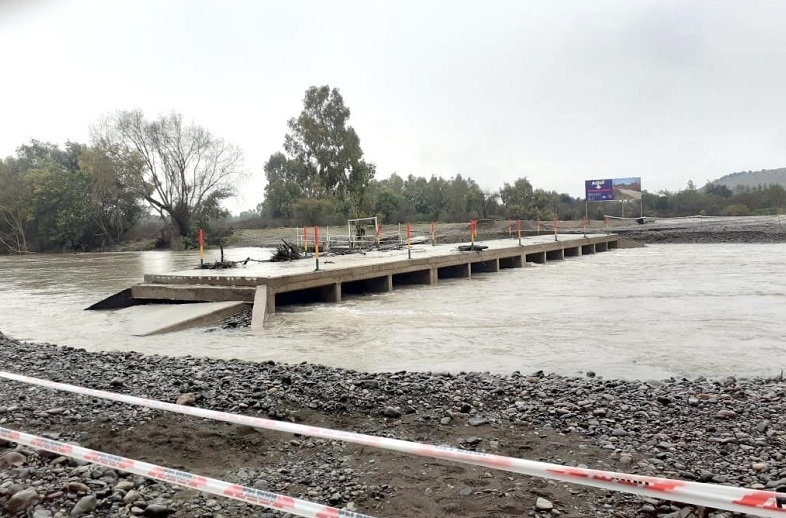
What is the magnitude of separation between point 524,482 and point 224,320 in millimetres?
7936

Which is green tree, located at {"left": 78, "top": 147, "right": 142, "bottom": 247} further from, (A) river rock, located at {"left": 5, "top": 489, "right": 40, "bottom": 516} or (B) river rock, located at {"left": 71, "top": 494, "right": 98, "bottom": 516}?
(B) river rock, located at {"left": 71, "top": 494, "right": 98, "bottom": 516}

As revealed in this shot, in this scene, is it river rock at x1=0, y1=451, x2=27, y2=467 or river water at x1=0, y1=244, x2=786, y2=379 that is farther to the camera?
river water at x1=0, y1=244, x2=786, y2=379

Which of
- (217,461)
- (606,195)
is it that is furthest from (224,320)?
(606,195)

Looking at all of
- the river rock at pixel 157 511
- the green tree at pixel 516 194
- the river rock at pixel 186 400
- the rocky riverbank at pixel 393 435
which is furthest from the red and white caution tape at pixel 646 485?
the green tree at pixel 516 194

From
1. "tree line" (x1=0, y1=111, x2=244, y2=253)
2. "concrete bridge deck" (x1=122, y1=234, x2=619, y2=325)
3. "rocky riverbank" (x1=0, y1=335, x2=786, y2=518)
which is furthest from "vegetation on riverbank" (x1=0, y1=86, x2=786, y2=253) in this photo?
"rocky riverbank" (x1=0, y1=335, x2=786, y2=518)

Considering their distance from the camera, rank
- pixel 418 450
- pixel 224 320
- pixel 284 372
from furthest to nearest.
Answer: pixel 224 320, pixel 284 372, pixel 418 450

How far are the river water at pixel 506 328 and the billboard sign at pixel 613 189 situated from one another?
35117 mm

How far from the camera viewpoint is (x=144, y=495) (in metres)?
3.18

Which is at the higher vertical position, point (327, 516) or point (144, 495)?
point (327, 516)

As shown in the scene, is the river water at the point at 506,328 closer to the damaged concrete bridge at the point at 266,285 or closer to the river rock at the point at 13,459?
the damaged concrete bridge at the point at 266,285

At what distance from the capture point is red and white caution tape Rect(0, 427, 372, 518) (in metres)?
2.49

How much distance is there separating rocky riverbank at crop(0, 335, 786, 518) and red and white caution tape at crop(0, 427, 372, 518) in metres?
0.13

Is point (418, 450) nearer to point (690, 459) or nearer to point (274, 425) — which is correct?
point (274, 425)

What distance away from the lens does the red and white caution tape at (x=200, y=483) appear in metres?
2.49
